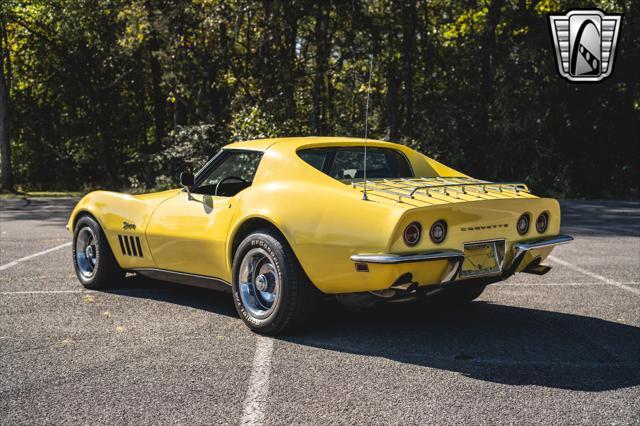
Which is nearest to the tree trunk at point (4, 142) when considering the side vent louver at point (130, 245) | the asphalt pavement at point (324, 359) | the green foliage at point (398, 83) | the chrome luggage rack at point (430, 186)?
the green foliage at point (398, 83)

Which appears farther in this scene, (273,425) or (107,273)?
(107,273)

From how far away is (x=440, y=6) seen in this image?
24578 millimetres

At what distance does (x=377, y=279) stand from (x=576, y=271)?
406 cm

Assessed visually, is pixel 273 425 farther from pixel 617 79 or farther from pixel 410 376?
pixel 617 79

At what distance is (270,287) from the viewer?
16.7ft

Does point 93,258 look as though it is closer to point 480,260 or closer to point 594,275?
point 480,260

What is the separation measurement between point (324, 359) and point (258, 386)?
634mm

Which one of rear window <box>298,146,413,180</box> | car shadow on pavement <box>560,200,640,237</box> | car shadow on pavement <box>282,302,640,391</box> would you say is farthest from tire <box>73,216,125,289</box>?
car shadow on pavement <box>560,200,640,237</box>

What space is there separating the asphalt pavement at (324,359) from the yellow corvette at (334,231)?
Result: 34cm

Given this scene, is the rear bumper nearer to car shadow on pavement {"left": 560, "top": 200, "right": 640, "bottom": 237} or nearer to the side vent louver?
the side vent louver

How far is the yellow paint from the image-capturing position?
4.55 metres

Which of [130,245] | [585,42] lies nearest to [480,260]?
[130,245]

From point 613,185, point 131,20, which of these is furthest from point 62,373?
point 613,185

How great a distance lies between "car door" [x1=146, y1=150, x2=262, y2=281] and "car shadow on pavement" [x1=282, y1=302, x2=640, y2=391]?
0.91 m
